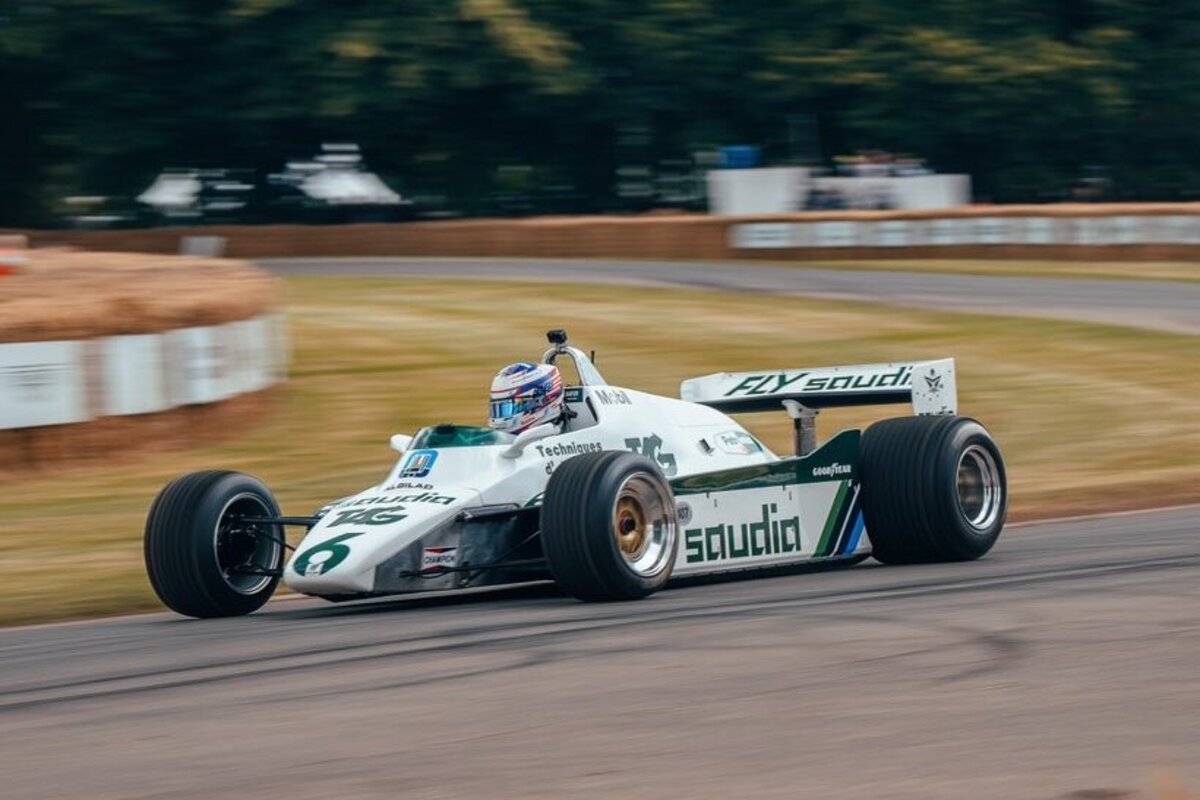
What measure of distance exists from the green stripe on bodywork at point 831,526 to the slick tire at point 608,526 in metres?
1.36

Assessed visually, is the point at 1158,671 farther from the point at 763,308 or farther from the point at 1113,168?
the point at 1113,168

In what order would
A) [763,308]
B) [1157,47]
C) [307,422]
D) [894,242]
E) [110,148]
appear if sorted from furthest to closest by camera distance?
[1157,47]
[110,148]
[894,242]
[763,308]
[307,422]

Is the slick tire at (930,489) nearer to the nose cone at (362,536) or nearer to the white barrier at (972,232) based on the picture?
the nose cone at (362,536)

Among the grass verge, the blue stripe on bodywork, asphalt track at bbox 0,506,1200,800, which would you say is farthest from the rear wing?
the grass verge

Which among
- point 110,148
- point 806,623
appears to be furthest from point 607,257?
point 806,623

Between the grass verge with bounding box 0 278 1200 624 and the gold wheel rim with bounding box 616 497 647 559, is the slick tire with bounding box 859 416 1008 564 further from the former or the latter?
the grass verge with bounding box 0 278 1200 624

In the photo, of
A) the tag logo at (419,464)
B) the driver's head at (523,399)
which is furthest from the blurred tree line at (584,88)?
the tag logo at (419,464)

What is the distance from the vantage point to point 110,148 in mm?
37781

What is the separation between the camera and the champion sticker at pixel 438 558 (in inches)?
362

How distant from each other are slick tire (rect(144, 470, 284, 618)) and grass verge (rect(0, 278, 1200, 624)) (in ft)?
3.47

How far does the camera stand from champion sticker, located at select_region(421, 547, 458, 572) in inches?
362

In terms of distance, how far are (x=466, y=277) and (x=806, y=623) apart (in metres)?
22.6

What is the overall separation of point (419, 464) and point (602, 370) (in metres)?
11.1

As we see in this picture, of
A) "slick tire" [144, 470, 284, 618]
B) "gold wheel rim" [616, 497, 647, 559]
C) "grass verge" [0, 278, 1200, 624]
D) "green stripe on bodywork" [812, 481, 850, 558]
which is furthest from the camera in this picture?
"grass verge" [0, 278, 1200, 624]
